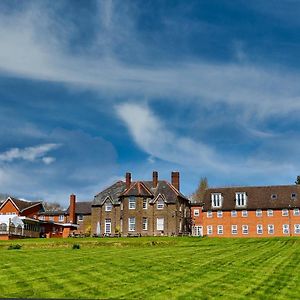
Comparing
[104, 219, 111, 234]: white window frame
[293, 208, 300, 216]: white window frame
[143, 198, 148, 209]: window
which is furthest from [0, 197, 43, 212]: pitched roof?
[293, 208, 300, 216]: white window frame

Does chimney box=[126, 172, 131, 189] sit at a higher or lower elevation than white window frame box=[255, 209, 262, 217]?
higher

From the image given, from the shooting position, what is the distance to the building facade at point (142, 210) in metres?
68.6

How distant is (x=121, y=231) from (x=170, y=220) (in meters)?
7.54

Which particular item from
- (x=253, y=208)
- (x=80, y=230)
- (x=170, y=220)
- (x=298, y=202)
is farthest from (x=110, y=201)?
(x=298, y=202)

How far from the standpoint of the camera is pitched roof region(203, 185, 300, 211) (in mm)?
71062

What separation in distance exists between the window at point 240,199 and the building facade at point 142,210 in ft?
29.2

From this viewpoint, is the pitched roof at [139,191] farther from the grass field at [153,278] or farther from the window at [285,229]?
the grass field at [153,278]

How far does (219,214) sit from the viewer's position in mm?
74125

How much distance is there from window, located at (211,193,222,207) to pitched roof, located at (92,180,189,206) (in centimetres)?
618

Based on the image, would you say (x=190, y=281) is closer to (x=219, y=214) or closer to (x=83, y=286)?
(x=83, y=286)

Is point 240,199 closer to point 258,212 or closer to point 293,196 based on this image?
point 258,212

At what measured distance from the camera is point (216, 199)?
246ft

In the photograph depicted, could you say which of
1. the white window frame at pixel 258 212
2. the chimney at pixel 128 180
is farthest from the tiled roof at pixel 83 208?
the white window frame at pixel 258 212

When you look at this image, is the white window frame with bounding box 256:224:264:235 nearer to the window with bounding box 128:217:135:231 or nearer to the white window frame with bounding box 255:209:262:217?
the white window frame with bounding box 255:209:262:217
